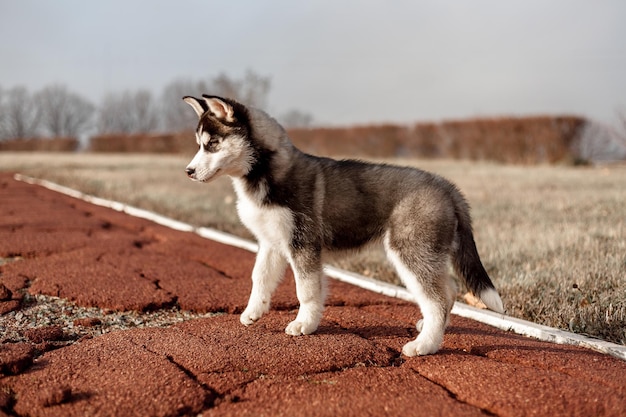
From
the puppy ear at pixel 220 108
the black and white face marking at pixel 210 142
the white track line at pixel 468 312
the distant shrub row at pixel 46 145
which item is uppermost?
the puppy ear at pixel 220 108

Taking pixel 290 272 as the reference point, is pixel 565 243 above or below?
above

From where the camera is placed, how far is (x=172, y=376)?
3.16 m

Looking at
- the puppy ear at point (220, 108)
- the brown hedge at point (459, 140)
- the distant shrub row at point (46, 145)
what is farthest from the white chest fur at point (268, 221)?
the distant shrub row at point (46, 145)

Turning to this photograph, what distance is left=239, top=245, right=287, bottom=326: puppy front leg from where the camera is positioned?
429 cm

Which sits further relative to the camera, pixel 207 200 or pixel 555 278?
pixel 207 200

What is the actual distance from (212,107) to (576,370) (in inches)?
110

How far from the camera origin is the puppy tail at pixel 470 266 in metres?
3.94

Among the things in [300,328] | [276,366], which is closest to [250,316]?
[300,328]

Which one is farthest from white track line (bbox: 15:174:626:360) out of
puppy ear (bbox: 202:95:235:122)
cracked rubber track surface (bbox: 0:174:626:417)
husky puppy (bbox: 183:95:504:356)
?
puppy ear (bbox: 202:95:235:122)

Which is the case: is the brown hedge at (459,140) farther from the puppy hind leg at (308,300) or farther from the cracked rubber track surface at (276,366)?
the puppy hind leg at (308,300)

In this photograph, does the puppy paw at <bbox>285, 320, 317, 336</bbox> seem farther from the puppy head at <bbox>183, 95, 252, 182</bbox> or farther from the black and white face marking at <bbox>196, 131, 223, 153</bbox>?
the black and white face marking at <bbox>196, 131, 223, 153</bbox>

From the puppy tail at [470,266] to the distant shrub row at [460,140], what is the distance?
20.1m

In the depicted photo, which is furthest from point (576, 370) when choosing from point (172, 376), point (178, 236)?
point (178, 236)

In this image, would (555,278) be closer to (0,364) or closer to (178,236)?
(0,364)
